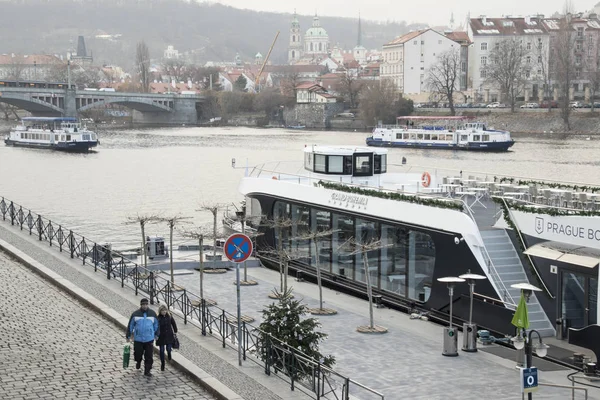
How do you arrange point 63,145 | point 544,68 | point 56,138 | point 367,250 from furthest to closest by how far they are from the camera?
point 544,68 → point 56,138 → point 63,145 → point 367,250

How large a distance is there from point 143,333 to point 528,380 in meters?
5.14

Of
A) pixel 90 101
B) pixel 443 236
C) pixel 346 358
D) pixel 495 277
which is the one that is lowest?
pixel 346 358

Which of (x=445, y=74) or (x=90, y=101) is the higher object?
(x=445, y=74)

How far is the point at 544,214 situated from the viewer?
55.3ft

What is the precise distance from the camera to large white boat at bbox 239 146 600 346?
53.3 feet

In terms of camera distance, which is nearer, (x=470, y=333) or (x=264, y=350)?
(x=264, y=350)

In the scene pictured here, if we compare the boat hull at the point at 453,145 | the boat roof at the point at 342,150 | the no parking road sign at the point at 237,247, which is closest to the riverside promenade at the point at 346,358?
the no parking road sign at the point at 237,247

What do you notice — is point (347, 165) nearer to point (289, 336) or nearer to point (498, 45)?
point (289, 336)

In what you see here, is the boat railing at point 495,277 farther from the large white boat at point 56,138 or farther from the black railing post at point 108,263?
the large white boat at point 56,138

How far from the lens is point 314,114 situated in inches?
5162

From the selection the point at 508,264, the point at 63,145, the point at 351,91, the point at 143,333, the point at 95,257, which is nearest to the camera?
the point at 143,333

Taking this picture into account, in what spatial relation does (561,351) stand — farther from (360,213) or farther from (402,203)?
(360,213)

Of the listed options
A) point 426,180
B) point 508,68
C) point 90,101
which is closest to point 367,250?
point 426,180

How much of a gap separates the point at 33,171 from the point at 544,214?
5590cm
